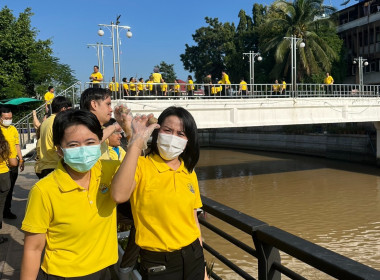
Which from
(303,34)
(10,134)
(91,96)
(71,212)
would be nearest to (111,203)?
(71,212)

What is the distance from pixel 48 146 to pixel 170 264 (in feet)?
7.64

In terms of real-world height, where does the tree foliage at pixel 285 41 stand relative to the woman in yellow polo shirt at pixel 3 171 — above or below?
above

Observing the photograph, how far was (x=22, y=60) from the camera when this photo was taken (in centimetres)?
2627

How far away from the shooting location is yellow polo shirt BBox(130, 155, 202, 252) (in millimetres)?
1919

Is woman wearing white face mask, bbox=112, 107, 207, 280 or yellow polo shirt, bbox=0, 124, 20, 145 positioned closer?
woman wearing white face mask, bbox=112, 107, 207, 280

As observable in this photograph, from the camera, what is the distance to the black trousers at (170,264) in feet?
6.27

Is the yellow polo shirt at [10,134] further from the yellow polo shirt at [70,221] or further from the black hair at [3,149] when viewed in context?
the yellow polo shirt at [70,221]

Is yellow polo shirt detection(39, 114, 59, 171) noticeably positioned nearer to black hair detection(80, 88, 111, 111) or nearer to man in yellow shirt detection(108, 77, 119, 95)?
black hair detection(80, 88, 111, 111)

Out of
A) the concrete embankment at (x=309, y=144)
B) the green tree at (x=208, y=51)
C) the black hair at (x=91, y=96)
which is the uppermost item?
the green tree at (x=208, y=51)

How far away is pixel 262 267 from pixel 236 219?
331 mm

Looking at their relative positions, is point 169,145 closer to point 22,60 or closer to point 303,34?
point 22,60

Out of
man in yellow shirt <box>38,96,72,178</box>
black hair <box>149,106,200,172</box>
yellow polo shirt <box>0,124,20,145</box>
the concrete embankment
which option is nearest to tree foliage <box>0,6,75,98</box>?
the concrete embankment

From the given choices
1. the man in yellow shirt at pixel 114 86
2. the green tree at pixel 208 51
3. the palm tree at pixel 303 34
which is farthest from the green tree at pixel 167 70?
the man in yellow shirt at pixel 114 86

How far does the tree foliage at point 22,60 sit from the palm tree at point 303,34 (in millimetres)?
19002
